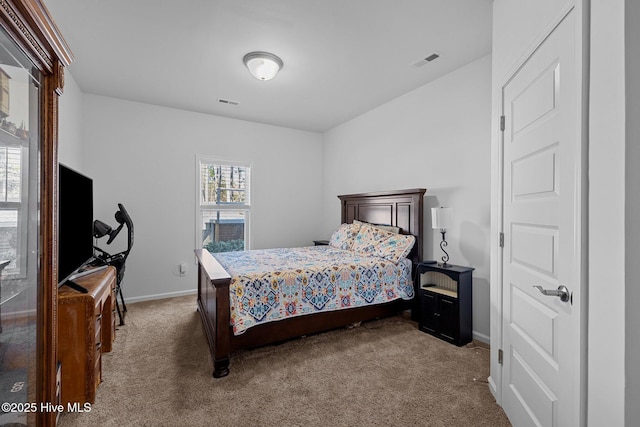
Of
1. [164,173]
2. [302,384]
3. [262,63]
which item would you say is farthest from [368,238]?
[164,173]

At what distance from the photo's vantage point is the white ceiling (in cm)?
216

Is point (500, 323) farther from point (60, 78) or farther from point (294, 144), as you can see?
point (294, 144)

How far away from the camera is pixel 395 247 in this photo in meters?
3.29

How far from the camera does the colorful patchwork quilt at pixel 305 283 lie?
91.2 inches

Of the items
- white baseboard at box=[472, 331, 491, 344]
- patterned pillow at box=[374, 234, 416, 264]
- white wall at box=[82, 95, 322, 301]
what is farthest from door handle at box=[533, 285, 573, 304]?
white wall at box=[82, 95, 322, 301]

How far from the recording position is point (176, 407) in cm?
180

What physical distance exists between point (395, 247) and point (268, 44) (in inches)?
94.7

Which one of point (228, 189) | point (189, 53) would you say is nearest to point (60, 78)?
point (189, 53)

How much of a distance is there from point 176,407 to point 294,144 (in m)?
4.28

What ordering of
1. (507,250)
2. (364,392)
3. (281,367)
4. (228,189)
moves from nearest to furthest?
1. (507,250)
2. (364,392)
3. (281,367)
4. (228,189)

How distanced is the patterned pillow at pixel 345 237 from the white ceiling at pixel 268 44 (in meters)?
1.77

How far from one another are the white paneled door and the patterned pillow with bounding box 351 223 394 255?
176 cm

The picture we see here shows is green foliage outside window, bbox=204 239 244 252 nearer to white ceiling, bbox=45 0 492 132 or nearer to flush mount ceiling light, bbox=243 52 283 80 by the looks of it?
white ceiling, bbox=45 0 492 132
